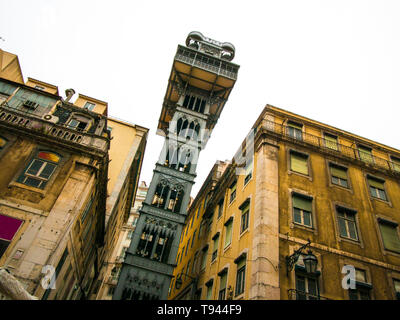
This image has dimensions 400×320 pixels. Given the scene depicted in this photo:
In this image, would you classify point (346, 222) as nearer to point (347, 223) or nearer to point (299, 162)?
point (347, 223)

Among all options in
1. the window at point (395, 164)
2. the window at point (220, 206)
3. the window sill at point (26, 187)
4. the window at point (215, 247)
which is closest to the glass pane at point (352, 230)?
the window at point (395, 164)

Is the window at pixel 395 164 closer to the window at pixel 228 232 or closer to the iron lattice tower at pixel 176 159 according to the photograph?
the window at pixel 228 232

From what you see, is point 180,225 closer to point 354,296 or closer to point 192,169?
point 192,169

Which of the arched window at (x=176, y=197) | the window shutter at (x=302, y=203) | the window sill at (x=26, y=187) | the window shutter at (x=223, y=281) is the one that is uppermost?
the arched window at (x=176, y=197)

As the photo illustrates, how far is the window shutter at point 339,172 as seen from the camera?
18.6m

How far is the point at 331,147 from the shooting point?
20703 mm

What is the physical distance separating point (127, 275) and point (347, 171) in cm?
1751

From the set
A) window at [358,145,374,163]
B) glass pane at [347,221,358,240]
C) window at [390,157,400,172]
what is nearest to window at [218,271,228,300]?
glass pane at [347,221,358,240]

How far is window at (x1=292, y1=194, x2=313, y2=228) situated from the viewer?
1556 cm

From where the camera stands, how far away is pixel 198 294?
2081 centimetres

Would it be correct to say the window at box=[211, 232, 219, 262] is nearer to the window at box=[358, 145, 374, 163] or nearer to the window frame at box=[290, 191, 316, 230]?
the window frame at box=[290, 191, 316, 230]

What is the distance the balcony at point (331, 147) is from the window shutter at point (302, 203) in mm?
4593

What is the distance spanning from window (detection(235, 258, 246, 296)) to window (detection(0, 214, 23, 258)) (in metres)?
11.7
